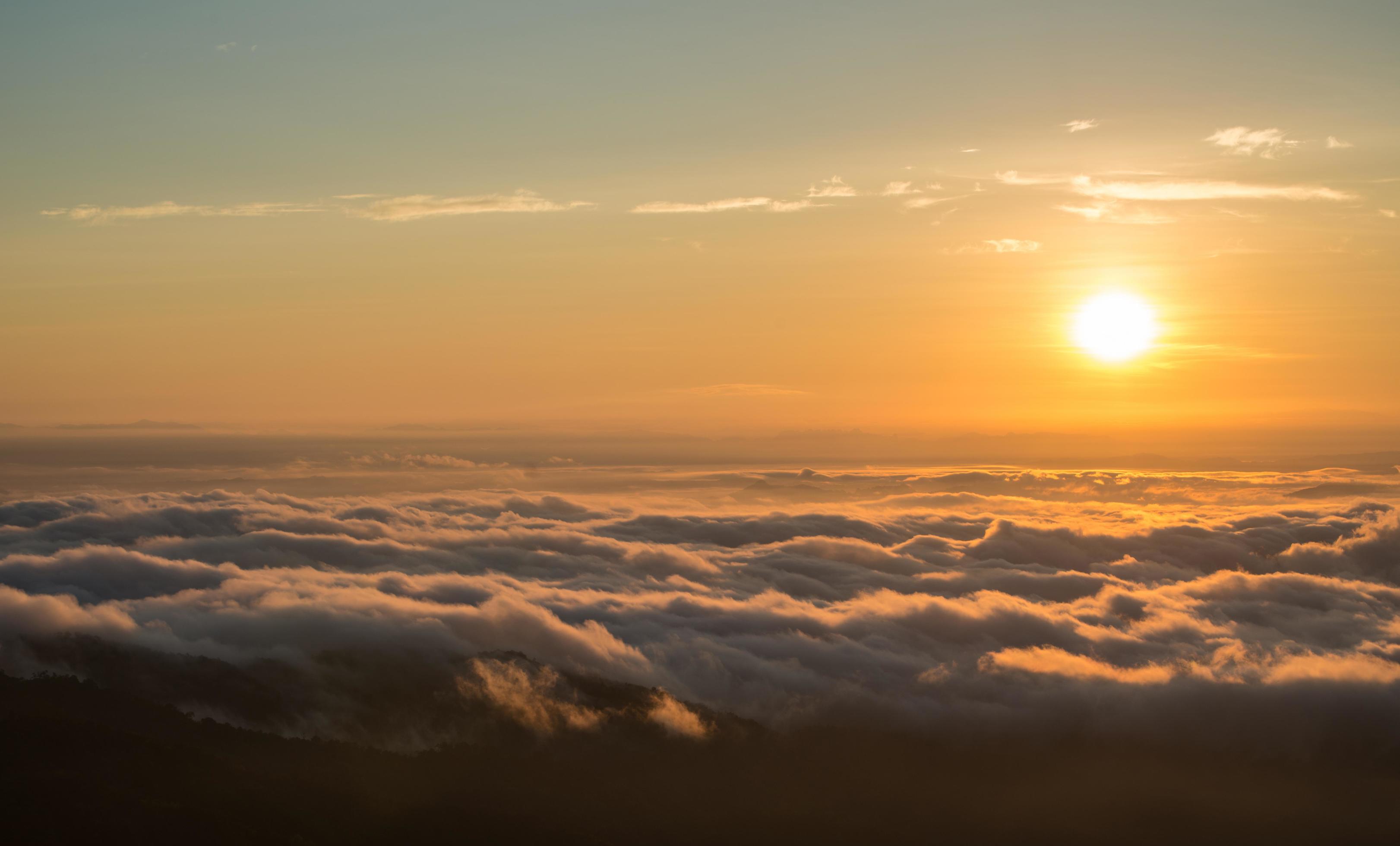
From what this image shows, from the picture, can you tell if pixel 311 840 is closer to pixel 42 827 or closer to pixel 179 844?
pixel 179 844

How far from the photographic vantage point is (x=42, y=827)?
198875 mm

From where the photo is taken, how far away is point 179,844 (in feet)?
630

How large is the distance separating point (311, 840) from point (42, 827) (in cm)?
5784

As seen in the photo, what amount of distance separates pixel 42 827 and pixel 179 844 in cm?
3338

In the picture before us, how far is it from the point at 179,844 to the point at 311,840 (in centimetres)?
2559

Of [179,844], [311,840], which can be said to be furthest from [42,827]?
[311,840]

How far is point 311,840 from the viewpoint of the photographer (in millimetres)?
196750
